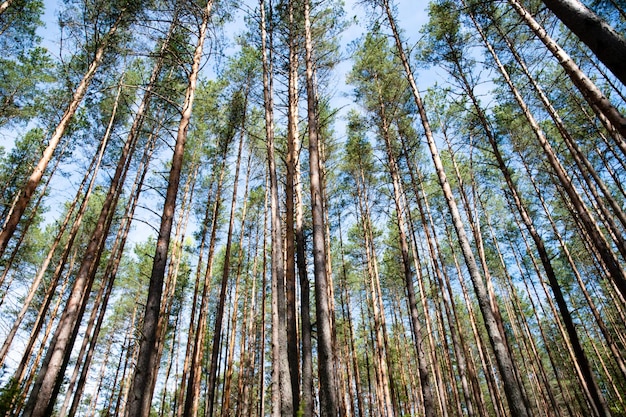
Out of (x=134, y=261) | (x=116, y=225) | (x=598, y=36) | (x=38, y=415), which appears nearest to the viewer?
(x=598, y=36)

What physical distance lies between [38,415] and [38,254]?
15280mm

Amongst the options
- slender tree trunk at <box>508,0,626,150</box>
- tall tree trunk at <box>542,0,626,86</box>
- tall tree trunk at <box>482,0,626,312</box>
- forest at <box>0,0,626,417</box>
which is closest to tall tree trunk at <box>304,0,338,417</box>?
forest at <box>0,0,626,417</box>

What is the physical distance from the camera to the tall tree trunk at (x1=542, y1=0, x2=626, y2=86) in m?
1.85

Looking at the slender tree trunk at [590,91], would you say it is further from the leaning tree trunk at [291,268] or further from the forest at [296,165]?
the leaning tree trunk at [291,268]

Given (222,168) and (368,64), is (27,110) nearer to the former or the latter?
(222,168)

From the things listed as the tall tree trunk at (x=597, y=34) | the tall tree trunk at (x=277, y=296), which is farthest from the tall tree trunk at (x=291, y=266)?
the tall tree trunk at (x=597, y=34)

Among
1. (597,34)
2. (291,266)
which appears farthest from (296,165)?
(597,34)

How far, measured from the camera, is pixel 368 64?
11.0m

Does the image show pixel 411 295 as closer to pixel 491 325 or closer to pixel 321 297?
pixel 491 325

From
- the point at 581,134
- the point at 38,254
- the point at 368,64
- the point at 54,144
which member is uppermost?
the point at 368,64

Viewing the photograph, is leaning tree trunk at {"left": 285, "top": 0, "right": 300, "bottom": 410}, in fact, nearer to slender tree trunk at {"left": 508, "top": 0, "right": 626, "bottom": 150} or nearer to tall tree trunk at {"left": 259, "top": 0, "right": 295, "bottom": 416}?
tall tree trunk at {"left": 259, "top": 0, "right": 295, "bottom": 416}

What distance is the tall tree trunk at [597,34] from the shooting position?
1854 mm

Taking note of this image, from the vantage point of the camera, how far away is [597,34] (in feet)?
6.45

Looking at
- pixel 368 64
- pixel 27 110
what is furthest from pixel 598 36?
pixel 27 110
